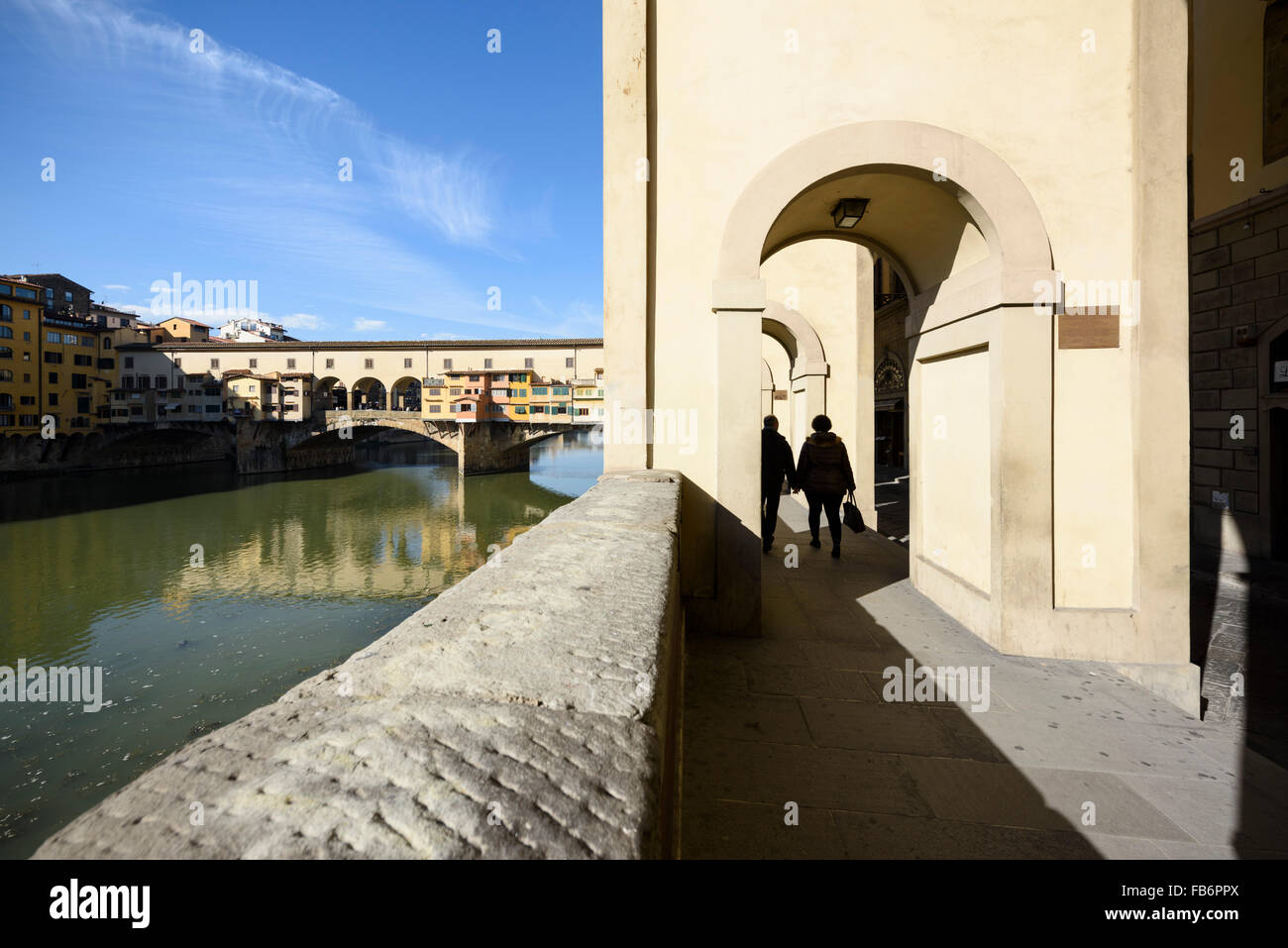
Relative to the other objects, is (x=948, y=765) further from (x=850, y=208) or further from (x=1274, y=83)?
(x=1274, y=83)

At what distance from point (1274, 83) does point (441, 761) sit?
1338 centimetres

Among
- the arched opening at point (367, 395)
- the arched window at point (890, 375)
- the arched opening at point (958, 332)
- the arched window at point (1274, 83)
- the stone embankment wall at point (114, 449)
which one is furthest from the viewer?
the arched opening at point (367, 395)

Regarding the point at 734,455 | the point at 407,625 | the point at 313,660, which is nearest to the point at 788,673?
the point at 734,455

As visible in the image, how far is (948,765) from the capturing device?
2.93 m

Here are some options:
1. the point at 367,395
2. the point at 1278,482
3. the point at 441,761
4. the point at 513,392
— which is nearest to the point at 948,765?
the point at 441,761

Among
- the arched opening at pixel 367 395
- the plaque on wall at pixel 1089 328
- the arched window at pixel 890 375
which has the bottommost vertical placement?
the plaque on wall at pixel 1089 328

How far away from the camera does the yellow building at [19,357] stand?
40.1 m

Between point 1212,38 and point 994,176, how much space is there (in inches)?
371

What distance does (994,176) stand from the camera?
4375mm

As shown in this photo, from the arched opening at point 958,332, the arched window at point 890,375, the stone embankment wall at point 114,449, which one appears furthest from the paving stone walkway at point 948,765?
the stone embankment wall at point 114,449

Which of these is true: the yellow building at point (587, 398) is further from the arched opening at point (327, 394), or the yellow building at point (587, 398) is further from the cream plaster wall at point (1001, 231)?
the cream plaster wall at point (1001, 231)

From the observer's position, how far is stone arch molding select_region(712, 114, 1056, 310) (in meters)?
4.34

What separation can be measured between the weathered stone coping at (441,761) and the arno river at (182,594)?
2.07 feet
